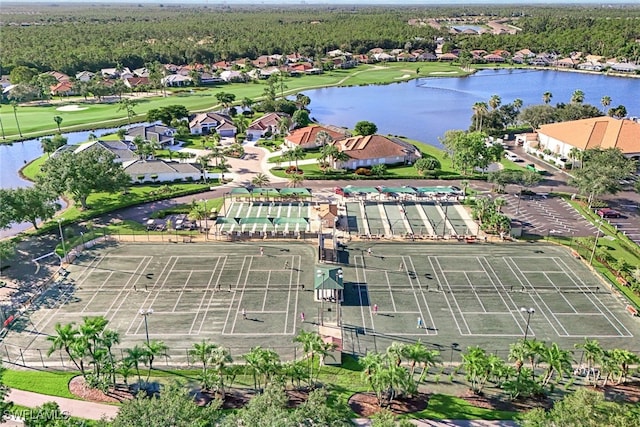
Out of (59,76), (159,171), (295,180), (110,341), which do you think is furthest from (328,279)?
(59,76)

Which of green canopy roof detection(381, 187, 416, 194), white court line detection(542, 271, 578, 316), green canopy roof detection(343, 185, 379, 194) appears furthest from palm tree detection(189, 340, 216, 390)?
green canopy roof detection(381, 187, 416, 194)

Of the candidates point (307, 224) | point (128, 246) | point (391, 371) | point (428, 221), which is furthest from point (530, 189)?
point (128, 246)

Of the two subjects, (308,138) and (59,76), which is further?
(59,76)

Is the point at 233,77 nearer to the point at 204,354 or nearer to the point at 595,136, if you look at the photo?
the point at 595,136

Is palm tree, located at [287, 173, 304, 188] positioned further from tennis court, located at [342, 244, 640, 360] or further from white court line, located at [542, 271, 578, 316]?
white court line, located at [542, 271, 578, 316]

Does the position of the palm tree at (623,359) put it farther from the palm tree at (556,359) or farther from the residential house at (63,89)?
the residential house at (63,89)

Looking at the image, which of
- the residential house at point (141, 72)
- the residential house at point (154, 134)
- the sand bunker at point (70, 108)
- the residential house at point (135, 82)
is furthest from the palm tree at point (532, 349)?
the residential house at point (141, 72)

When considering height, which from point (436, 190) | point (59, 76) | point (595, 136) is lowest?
point (436, 190)
